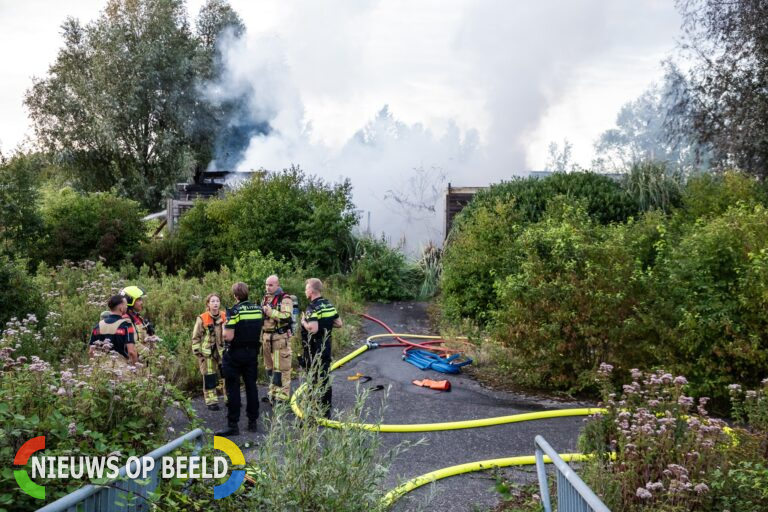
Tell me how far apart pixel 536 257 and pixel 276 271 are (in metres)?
7.25

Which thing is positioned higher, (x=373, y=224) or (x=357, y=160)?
(x=357, y=160)

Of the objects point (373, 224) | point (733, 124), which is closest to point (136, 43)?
point (373, 224)

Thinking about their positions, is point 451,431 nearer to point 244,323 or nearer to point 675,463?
point 244,323

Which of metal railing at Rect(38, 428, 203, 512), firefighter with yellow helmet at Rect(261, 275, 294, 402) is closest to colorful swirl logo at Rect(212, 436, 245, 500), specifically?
metal railing at Rect(38, 428, 203, 512)

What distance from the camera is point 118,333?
6.86 metres

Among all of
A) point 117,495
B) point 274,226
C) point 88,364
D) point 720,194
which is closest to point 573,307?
point 88,364

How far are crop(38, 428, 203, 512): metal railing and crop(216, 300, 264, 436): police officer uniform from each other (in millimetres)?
3547

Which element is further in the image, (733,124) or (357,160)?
(357,160)

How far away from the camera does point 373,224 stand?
78.7 ft

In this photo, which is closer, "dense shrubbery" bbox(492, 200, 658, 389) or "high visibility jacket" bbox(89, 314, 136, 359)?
"high visibility jacket" bbox(89, 314, 136, 359)

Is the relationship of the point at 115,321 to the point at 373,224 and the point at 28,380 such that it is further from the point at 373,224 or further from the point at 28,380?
the point at 373,224
